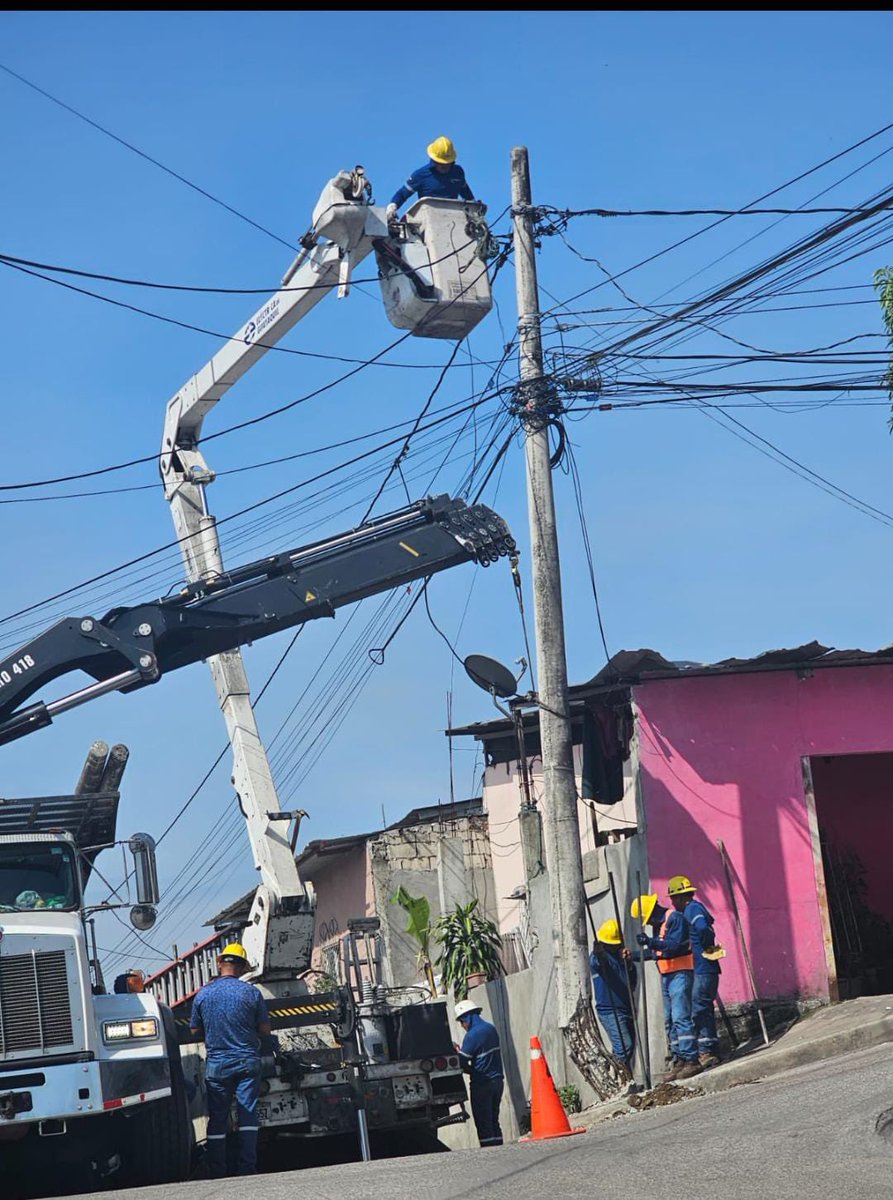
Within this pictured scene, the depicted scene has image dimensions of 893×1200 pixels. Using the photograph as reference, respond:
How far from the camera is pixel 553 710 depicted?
14992mm

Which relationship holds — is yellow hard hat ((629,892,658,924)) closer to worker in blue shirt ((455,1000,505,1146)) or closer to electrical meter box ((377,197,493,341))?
worker in blue shirt ((455,1000,505,1146))

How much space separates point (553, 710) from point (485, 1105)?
360 cm

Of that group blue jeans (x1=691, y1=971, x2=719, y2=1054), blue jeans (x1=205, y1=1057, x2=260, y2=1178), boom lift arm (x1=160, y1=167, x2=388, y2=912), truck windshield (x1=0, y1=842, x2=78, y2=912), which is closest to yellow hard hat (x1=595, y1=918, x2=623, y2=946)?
blue jeans (x1=691, y1=971, x2=719, y2=1054)

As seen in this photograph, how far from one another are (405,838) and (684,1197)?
19.6 metres

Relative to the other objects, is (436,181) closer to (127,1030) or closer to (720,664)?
(720,664)

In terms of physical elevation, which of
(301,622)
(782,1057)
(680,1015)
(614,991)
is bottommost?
(782,1057)

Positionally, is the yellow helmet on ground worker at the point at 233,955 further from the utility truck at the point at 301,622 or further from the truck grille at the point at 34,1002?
the truck grille at the point at 34,1002

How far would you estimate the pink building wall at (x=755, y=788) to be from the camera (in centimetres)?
1548

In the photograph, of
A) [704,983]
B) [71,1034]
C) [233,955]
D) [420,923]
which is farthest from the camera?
[420,923]

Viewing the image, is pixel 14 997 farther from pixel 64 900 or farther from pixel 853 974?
pixel 853 974

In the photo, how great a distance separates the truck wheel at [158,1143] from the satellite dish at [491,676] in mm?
5088

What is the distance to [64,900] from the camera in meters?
12.5

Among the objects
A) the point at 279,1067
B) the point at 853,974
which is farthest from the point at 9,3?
the point at 853,974

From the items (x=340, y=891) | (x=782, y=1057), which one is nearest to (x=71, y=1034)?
(x=782, y=1057)
